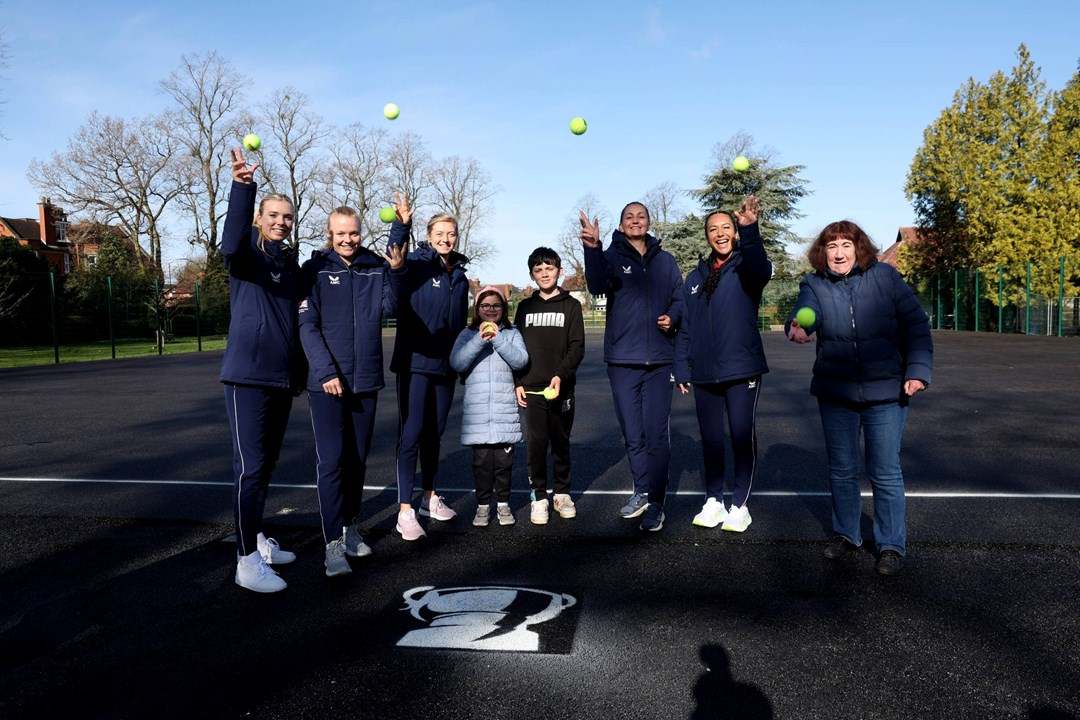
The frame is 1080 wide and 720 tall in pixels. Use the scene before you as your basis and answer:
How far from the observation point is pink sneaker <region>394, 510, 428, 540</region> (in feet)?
16.4

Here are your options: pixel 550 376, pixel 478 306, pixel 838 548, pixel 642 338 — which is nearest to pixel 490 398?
pixel 550 376

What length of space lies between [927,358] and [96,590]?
4757mm

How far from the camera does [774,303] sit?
50969 millimetres

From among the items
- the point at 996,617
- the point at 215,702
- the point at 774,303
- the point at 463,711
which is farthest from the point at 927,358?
the point at 774,303

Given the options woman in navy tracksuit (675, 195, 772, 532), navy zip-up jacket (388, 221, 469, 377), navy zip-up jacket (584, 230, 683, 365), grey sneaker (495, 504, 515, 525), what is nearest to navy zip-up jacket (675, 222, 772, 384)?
woman in navy tracksuit (675, 195, 772, 532)

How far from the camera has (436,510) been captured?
17.9ft

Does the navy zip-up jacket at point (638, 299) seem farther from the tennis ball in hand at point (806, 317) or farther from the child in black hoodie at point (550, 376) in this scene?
the tennis ball in hand at point (806, 317)

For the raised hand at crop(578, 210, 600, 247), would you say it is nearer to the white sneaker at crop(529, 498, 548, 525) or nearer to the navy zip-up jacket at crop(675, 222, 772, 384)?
the navy zip-up jacket at crop(675, 222, 772, 384)

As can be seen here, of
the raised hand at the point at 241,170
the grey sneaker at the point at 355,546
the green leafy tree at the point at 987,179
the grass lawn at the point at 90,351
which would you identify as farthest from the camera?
the green leafy tree at the point at 987,179

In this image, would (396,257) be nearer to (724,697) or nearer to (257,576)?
Result: (257,576)

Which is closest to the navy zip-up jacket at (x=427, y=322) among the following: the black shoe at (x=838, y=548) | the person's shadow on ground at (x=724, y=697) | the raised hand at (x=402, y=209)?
the raised hand at (x=402, y=209)

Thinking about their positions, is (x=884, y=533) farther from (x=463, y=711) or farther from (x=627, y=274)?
(x=463, y=711)

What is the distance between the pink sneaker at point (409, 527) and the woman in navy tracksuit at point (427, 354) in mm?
53

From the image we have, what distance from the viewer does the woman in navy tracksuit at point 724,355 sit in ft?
16.3
